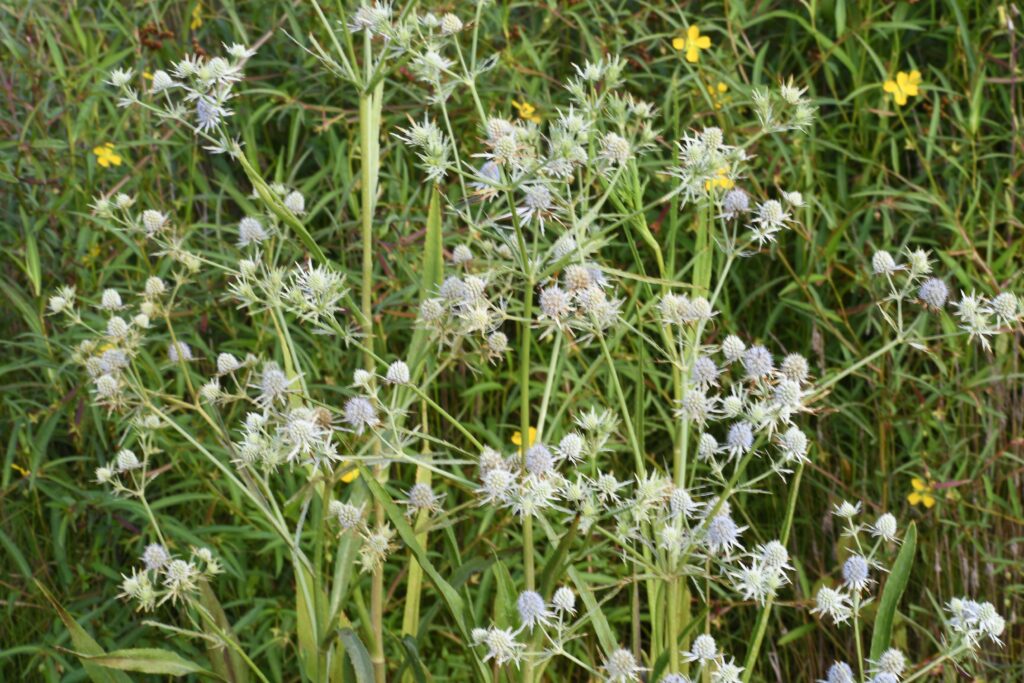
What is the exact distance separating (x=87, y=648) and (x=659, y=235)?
4.64ft

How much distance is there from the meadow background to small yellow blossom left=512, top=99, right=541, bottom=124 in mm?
11

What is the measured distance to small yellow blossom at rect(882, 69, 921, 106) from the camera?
2666 millimetres

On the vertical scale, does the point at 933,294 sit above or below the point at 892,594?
above

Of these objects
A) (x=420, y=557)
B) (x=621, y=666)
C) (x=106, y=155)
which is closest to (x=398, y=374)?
(x=420, y=557)

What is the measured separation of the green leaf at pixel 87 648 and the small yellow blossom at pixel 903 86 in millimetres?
1819

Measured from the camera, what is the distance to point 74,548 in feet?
8.63

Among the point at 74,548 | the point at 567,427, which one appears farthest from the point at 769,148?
the point at 74,548

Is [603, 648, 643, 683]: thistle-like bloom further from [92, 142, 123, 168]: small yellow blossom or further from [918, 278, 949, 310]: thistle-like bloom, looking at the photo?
[92, 142, 123, 168]: small yellow blossom

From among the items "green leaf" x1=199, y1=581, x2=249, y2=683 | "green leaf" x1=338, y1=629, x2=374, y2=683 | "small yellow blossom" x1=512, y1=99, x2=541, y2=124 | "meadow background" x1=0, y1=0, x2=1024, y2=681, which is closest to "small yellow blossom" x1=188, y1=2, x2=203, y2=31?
"meadow background" x1=0, y1=0, x2=1024, y2=681

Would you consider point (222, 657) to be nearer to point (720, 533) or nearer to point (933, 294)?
point (720, 533)

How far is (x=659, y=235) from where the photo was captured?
2.78 metres

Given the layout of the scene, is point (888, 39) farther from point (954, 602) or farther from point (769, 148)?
point (954, 602)

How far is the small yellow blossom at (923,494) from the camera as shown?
245 cm

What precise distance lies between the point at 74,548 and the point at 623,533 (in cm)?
146
